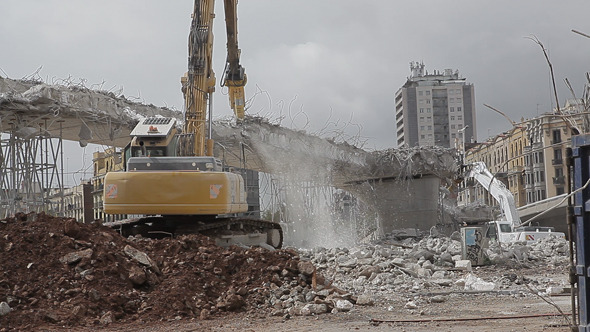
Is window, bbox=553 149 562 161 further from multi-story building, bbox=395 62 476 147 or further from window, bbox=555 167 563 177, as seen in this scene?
multi-story building, bbox=395 62 476 147

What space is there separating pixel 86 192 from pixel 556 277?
42.9 ft

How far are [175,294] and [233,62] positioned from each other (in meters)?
11.6

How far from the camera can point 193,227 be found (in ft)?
52.2

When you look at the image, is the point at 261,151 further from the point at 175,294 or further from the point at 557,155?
the point at 557,155

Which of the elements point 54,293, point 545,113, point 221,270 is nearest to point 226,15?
point 221,270

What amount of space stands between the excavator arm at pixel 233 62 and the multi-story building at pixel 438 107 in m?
120

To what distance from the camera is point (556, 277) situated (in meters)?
14.1

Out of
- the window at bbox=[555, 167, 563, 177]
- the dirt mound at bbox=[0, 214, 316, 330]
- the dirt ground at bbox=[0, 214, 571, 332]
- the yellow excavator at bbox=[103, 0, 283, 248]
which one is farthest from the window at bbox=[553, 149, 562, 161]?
the dirt mound at bbox=[0, 214, 316, 330]

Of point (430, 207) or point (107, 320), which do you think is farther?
point (430, 207)

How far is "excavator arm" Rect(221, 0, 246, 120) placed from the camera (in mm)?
19984

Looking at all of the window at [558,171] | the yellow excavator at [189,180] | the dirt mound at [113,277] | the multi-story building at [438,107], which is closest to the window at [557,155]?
the window at [558,171]

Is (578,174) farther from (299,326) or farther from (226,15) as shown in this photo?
(226,15)

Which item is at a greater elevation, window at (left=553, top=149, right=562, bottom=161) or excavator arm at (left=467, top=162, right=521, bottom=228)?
window at (left=553, top=149, right=562, bottom=161)

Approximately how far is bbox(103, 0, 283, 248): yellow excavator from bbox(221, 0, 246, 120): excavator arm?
8.04 ft
